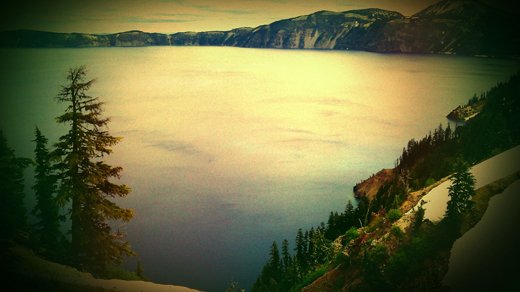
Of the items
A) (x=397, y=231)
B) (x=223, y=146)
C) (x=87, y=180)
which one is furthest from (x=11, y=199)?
(x=223, y=146)

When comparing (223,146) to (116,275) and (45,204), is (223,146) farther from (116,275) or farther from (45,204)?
(116,275)

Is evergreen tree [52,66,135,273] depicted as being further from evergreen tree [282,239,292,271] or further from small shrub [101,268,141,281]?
evergreen tree [282,239,292,271]

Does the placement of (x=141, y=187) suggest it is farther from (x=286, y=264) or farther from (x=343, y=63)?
(x=343, y=63)

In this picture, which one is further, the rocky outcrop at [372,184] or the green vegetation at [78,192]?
the rocky outcrop at [372,184]

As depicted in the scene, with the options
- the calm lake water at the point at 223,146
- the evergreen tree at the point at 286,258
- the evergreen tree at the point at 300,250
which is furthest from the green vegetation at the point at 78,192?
the evergreen tree at the point at 300,250

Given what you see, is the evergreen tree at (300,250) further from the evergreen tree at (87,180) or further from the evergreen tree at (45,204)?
the evergreen tree at (45,204)

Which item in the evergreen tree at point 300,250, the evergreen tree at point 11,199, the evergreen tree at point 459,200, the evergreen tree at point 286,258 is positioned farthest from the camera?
the evergreen tree at point 300,250
